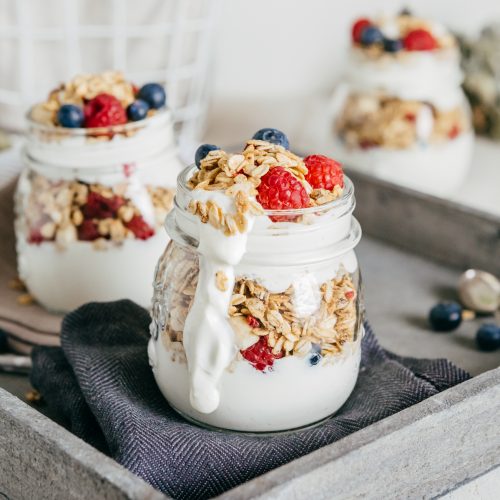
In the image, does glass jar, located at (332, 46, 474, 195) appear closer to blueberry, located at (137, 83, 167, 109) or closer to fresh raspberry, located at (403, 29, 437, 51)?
fresh raspberry, located at (403, 29, 437, 51)

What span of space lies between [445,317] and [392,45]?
0.50 m

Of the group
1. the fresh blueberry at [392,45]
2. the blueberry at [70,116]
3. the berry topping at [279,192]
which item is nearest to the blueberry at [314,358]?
the berry topping at [279,192]

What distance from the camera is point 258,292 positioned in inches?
25.5

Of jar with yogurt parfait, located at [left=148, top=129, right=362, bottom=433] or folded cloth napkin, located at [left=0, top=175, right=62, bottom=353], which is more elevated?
jar with yogurt parfait, located at [left=148, top=129, right=362, bottom=433]

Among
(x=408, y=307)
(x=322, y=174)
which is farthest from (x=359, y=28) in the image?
(x=322, y=174)

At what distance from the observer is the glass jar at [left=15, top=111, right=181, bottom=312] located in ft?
2.86

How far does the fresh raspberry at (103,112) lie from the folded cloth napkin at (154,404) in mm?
168

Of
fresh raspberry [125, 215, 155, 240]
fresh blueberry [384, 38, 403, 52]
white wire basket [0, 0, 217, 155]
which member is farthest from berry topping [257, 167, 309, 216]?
fresh blueberry [384, 38, 403, 52]

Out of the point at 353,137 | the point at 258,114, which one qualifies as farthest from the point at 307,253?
the point at 258,114

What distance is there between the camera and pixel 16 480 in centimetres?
67

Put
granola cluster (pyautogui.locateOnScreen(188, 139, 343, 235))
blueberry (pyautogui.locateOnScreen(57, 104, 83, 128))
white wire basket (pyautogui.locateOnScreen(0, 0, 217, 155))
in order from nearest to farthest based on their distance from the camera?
1. granola cluster (pyautogui.locateOnScreen(188, 139, 343, 235))
2. blueberry (pyautogui.locateOnScreen(57, 104, 83, 128))
3. white wire basket (pyautogui.locateOnScreen(0, 0, 217, 155))

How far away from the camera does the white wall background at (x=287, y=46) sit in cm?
192

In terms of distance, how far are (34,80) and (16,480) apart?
0.79 metres

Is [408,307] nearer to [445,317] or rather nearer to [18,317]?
[445,317]
